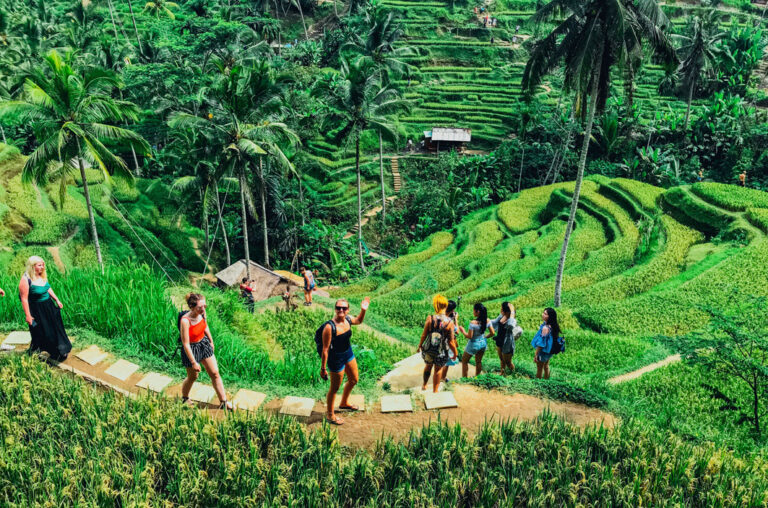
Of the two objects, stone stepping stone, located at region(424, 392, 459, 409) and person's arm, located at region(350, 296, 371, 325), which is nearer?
person's arm, located at region(350, 296, 371, 325)

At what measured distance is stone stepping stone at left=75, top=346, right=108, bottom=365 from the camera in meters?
7.47

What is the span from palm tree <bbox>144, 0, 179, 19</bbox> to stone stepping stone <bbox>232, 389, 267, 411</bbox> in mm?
52542

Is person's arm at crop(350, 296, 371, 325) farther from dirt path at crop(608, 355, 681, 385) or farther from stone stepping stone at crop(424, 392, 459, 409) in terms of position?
dirt path at crop(608, 355, 681, 385)

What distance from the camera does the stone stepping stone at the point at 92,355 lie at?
7469 mm

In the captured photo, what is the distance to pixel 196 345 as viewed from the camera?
6324 millimetres

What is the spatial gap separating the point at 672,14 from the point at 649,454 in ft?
171

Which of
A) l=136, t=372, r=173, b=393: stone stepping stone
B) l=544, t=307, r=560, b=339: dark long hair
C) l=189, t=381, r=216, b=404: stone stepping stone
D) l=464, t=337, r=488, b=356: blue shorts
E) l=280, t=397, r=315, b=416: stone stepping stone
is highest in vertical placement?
l=544, t=307, r=560, b=339: dark long hair

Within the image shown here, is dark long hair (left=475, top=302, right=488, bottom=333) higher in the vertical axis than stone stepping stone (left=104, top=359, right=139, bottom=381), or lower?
higher

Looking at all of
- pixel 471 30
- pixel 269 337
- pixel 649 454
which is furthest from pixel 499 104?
pixel 649 454

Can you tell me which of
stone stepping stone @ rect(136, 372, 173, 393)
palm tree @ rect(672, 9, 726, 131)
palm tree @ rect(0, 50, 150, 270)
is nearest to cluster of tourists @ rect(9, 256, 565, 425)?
stone stepping stone @ rect(136, 372, 173, 393)

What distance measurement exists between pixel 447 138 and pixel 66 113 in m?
24.0

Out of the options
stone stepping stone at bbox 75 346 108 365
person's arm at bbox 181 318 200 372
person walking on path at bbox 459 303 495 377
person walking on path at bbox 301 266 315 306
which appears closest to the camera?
person's arm at bbox 181 318 200 372

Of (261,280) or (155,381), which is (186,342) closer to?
(155,381)

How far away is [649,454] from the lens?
18.1ft
